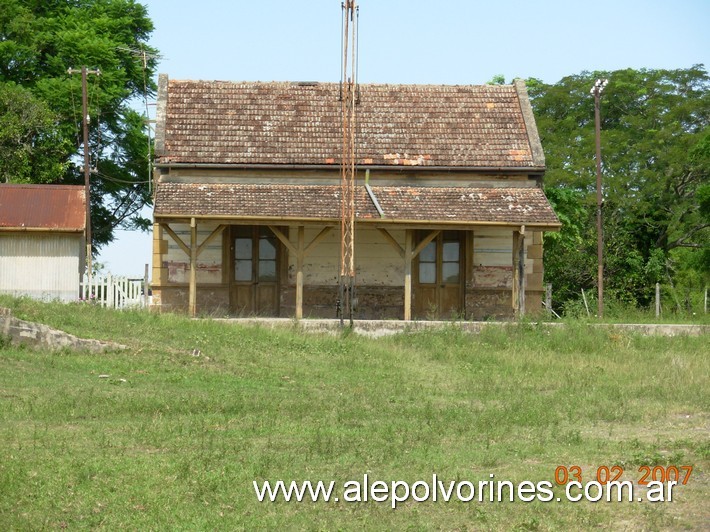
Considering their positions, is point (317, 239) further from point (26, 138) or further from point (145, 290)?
point (26, 138)

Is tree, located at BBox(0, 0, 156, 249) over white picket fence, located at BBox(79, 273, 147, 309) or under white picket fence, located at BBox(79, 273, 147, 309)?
over

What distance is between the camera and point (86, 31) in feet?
134

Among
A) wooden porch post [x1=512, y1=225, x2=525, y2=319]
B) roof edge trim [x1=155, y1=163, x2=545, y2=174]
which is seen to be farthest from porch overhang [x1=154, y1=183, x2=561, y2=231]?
wooden porch post [x1=512, y1=225, x2=525, y2=319]

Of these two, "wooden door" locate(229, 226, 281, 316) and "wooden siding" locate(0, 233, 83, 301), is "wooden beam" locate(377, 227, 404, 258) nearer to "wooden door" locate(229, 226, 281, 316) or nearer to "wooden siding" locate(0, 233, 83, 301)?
"wooden door" locate(229, 226, 281, 316)

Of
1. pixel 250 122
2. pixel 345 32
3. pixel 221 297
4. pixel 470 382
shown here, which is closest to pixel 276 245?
pixel 221 297

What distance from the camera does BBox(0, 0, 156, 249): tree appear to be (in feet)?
126

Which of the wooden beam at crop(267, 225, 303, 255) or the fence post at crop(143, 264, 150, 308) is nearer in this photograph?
the wooden beam at crop(267, 225, 303, 255)

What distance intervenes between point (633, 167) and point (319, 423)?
35538 mm

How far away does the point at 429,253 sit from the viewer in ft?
87.0

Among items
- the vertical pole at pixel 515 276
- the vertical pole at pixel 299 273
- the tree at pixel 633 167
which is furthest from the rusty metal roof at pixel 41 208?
the tree at pixel 633 167

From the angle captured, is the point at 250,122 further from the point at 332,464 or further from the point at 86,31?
the point at 332,464

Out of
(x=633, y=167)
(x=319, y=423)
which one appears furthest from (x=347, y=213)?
(x=633, y=167)

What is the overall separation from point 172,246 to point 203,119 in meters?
3.45
